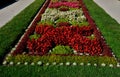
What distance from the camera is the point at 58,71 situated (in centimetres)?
937

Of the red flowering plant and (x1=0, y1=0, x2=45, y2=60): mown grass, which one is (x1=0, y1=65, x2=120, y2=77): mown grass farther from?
the red flowering plant

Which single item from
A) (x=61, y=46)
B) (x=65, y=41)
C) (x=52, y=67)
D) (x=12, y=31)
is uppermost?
(x=52, y=67)

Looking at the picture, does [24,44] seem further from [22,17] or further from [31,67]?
[22,17]

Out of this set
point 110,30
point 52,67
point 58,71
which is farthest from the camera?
point 110,30

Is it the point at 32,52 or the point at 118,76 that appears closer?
the point at 118,76

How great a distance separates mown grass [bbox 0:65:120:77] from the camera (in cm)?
916

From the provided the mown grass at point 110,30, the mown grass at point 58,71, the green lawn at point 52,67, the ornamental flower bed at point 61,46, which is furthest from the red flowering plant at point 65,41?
the mown grass at point 58,71

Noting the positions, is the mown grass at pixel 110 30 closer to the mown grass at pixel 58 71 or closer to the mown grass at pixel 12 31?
the mown grass at pixel 58 71

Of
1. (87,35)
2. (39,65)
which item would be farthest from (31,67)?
(87,35)

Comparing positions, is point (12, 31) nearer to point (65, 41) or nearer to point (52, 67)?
point (65, 41)

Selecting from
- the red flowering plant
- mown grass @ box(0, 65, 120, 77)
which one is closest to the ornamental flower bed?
the red flowering plant

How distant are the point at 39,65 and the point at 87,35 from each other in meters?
4.73

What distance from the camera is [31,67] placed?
9.65 metres

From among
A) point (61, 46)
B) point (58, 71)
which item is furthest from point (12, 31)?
point (58, 71)
